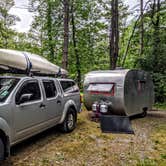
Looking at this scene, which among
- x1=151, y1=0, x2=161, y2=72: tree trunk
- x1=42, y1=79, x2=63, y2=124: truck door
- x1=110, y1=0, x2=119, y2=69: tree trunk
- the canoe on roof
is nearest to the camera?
the canoe on roof

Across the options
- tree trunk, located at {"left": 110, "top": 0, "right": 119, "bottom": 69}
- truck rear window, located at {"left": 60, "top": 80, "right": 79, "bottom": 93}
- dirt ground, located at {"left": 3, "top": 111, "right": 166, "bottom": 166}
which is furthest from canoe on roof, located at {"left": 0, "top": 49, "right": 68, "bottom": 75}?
tree trunk, located at {"left": 110, "top": 0, "right": 119, "bottom": 69}

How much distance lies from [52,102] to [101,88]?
3.13 metres

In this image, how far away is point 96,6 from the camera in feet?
70.7

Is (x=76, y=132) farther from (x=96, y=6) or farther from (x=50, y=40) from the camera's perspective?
(x=96, y=6)

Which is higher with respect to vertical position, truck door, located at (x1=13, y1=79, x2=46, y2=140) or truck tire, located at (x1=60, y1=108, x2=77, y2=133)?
truck door, located at (x1=13, y1=79, x2=46, y2=140)

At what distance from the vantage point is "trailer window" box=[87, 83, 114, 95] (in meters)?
8.48

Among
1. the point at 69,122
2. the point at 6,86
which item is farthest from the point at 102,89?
the point at 6,86

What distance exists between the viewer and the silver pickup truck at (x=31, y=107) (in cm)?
422

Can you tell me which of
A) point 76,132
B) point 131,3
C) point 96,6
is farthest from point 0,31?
point 76,132

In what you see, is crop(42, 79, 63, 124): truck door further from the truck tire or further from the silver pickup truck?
the truck tire

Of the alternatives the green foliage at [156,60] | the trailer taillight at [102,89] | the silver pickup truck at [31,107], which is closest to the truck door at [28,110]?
the silver pickup truck at [31,107]

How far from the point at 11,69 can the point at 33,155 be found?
2174 mm

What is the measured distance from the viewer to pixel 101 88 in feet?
28.7

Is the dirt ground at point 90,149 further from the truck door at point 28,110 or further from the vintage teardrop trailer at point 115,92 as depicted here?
the vintage teardrop trailer at point 115,92
